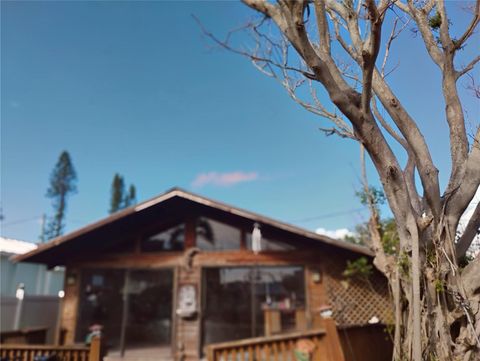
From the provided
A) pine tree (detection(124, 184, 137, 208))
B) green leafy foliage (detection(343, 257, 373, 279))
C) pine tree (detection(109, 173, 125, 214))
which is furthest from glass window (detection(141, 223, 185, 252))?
pine tree (detection(124, 184, 137, 208))

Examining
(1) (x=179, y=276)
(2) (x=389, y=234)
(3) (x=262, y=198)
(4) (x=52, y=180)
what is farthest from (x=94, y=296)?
(4) (x=52, y=180)

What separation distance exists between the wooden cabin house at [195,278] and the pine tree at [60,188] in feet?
78.9

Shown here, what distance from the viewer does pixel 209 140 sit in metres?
13.1

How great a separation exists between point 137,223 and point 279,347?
180 inches

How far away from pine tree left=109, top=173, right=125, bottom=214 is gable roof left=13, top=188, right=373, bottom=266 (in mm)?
25511

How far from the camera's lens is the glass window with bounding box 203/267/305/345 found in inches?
269

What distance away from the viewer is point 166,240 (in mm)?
7488

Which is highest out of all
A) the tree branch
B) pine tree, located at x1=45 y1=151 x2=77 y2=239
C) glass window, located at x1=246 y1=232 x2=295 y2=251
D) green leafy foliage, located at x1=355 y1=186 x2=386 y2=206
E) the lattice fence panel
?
pine tree, located at x1=45 y1=151 x2=77 y2=239

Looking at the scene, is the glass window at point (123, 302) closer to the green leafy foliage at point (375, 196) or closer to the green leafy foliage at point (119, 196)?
the green leafy foliage at point (375, 196)

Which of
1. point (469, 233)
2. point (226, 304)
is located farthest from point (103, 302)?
point (469, 233)

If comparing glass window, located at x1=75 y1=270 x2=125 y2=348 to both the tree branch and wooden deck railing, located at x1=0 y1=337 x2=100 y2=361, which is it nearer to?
wooden deck railing, located at x1=0 y1=337 x2=100 y2=361

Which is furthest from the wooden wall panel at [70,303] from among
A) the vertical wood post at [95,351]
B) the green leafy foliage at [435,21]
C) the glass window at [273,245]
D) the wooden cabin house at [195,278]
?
the green leafy foliage at [435,21]

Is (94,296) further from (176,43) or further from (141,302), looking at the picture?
(176,43)

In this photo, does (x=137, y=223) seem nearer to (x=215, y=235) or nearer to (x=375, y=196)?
(x=215, y=235)
